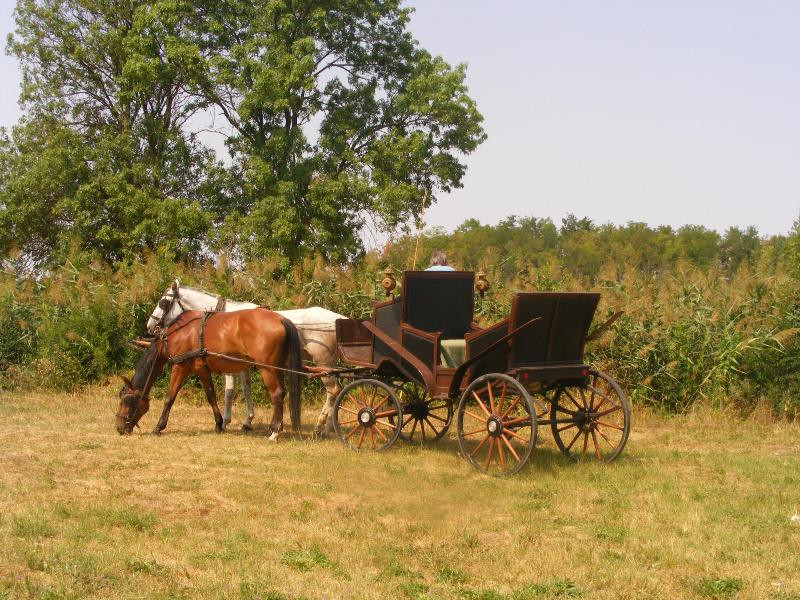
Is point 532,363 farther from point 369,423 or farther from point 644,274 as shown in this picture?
point 644,274

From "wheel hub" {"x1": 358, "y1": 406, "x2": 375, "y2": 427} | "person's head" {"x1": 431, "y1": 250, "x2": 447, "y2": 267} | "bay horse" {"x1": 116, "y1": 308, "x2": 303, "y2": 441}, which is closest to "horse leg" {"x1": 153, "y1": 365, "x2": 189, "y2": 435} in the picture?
"bay horse" {"x1": 116, "y1": 308, "x2": 303, "y2": 441}

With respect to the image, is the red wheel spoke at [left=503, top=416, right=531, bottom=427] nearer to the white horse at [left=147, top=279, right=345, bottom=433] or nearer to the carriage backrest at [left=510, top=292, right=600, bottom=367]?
the carriage backrest at [left=510, top=292, right=600, bottom=367]

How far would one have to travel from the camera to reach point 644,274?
1404 cm

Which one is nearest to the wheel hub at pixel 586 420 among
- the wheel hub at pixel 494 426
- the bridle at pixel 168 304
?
the wheel hub at pixel 494 426

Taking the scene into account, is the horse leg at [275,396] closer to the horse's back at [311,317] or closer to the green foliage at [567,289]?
the horse's back at [311,317]

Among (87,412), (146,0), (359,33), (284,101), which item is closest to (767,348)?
(87,412)

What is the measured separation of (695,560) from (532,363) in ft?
9.18

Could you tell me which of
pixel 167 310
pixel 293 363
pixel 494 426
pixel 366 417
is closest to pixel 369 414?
Answer: pixel 366 417

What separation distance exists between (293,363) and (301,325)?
2.95 ft

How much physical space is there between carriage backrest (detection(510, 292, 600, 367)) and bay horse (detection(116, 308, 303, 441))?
127 inches

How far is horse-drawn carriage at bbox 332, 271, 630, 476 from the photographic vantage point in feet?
27.0

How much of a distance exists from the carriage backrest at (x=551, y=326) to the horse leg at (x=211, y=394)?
449 cm

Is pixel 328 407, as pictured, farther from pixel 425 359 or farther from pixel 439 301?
pixel 439 301

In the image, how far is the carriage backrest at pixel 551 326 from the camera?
26.5ft
